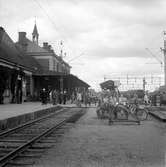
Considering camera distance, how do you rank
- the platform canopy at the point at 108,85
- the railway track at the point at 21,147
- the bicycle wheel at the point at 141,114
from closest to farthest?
1. the railway track at the point at 21,147
2. the bicycle wheel at the point at 141,114
3. the platform canopy at the point at 108,85

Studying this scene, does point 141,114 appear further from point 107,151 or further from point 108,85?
point 107,151

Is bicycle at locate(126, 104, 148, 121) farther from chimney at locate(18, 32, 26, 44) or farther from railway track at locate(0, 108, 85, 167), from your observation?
chimney at locate(18, 32, 26, 44)

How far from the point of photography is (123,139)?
502 inches

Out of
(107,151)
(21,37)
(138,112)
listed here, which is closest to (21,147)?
(107,151)

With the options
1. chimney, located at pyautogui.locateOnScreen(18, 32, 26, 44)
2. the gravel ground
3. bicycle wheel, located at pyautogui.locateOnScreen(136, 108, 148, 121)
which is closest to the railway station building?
chimney, located at pyautogui.locateOnScreen(18, 32, 26, 44)

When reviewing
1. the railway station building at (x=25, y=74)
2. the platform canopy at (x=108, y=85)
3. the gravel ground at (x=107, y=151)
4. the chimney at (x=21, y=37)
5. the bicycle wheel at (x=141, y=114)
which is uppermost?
the chimney at (x=21, y=37)

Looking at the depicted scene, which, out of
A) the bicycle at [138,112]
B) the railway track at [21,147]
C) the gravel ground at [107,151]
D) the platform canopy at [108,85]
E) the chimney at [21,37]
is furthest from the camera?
the chimney at [21,37]

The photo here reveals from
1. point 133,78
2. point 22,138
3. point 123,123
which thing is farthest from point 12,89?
point 133,78

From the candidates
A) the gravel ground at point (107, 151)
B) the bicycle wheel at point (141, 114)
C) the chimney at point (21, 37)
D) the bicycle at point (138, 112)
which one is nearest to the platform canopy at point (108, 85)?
the bicycle at point (138, 112)

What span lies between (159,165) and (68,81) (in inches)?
1715

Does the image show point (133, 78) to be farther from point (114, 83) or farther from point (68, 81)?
point (114, 83)

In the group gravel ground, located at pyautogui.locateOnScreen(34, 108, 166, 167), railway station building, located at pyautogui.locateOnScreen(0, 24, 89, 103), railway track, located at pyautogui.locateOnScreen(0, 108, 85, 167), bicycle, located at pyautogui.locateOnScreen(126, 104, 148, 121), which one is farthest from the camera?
railway station building, located at pyautogui.locateOnScreen(0, 24, 89, 103)

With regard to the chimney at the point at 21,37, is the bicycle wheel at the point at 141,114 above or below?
below

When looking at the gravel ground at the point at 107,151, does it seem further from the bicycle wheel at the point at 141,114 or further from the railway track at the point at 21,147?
the bicycle wheel at the point at 141,114
